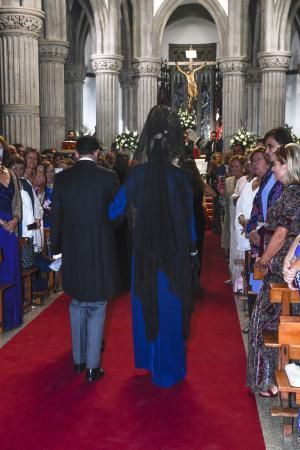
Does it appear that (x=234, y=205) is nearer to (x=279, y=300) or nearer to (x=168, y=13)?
(x=279, y=300)

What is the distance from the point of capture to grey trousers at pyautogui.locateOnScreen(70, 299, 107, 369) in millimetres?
5020

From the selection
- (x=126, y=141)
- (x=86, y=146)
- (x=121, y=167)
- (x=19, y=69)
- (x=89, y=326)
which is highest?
(x=19, y=69)

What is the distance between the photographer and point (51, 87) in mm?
16781

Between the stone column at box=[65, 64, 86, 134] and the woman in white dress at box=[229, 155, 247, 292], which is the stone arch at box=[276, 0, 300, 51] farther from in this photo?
the woman in white dress at box=[229, 155, 247, 292]

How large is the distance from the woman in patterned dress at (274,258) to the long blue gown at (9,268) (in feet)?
9.62

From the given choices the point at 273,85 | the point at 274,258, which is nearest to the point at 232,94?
the point at 273,85

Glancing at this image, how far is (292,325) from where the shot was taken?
347cm

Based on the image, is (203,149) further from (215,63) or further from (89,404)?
(89,404)

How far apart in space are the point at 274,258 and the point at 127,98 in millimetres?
26348

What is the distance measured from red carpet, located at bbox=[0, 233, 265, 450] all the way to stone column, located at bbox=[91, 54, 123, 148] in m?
15.5

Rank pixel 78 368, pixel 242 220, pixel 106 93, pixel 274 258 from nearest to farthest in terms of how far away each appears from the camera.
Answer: pixel 274 258 < pixel 78 368 < pixel 242 220 < pixel 106 93

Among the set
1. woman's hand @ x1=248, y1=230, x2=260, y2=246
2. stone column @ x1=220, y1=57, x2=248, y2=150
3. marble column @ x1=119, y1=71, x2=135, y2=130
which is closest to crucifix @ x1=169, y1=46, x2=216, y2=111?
marble column @ x1=119, y1=71, x2=135, y2=130

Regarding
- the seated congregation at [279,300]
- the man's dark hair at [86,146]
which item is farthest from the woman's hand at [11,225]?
the seated congregation at [279,300]

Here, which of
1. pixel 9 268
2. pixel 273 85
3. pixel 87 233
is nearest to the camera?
pixel 87 233
